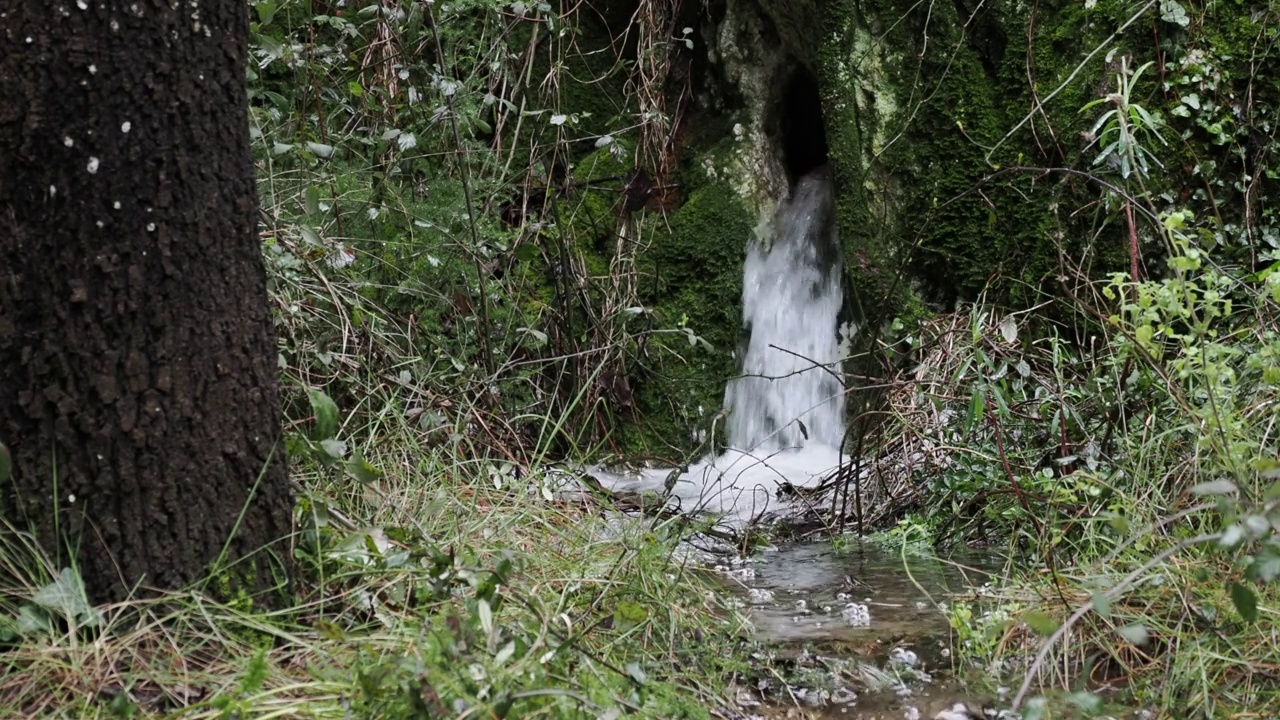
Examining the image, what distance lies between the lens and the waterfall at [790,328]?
5.85 meters

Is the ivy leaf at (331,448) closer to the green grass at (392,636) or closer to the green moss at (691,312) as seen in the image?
the green grass at (392,636)

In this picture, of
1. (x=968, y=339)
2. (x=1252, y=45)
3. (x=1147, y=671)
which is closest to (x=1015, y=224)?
(x=968, y=339)

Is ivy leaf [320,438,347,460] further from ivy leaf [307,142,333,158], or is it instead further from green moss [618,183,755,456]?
green moss [618,183,755,456]

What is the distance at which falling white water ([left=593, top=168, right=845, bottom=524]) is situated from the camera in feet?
18.7

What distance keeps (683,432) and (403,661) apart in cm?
416

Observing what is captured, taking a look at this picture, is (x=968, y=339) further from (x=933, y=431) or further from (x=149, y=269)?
(x=149, y=269)

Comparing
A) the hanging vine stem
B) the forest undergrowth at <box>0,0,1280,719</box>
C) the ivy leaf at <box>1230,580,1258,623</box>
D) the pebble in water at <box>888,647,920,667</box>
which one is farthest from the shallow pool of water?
the hanging vine stem

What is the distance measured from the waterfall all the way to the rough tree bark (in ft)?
12.9

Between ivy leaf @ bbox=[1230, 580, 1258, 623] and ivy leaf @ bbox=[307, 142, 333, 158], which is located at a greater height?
ivy leaf @ bbox=[307, 142, 333, 158]

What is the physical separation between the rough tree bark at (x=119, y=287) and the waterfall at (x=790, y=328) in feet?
12.9

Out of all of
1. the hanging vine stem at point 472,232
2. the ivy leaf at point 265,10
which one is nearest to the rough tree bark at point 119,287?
the ivy leaf at point 265,10

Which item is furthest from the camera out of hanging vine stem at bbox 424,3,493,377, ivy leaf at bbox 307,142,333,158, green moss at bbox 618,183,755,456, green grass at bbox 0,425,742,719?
green moss at bbox 618,183,755,456

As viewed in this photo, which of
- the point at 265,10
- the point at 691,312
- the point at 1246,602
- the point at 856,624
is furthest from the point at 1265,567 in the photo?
the point at 691,312

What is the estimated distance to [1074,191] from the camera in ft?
15.4
